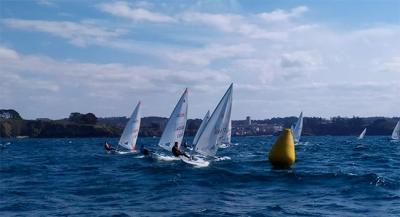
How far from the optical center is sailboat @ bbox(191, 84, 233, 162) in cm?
3609

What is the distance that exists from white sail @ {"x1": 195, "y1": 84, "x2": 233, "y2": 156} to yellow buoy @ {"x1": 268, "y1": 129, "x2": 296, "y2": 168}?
4.30 metres

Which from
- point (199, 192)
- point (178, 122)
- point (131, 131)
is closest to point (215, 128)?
point (178, 122)

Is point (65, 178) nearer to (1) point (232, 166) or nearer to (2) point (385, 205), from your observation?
(1) point (232, 166)

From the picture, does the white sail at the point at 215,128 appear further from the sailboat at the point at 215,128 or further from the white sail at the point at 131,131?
the white sail at the point at 131,131

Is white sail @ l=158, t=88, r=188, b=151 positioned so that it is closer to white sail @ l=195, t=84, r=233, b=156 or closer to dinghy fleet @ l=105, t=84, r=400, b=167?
dinghy fleet @ l=105, t=84, r=400, b=167

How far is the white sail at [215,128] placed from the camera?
3609 cm

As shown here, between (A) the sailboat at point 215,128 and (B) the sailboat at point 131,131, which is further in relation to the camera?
(B) the sailboat at point 131,131

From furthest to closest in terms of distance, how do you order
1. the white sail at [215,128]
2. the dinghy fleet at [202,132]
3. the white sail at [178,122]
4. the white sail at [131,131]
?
the white sail at [131,131], the white sail at [178,122], the dinghy fleet at [202,132], the white sail at [215,128]

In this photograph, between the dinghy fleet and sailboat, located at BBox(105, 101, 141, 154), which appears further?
sailboat, located at BBox(105, 101, 141, 154)

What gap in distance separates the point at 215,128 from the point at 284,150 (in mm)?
5375

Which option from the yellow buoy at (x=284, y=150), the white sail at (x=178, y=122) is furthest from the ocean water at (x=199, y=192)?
the white sail at (x=178, y=122)

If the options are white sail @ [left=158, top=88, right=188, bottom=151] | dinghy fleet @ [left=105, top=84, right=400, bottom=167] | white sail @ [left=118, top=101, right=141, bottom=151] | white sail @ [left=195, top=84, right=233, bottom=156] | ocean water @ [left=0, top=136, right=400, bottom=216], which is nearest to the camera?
ocean water @ [left=0, top=136, right=400, bottom=216]

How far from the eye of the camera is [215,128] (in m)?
36.9

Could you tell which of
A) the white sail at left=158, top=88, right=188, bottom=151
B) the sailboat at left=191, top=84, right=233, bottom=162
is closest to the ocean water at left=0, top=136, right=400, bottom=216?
the sailboat at left=191, top=84, right=233, bottom=162
